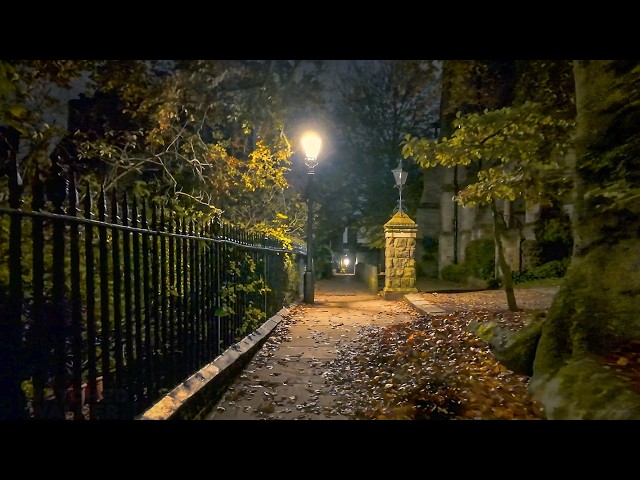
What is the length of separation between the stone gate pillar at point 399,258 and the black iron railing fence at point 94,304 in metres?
8.09

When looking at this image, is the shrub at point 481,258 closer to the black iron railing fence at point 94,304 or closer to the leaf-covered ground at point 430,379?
the leaf-covered ground at point 430,379

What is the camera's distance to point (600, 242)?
4.18m

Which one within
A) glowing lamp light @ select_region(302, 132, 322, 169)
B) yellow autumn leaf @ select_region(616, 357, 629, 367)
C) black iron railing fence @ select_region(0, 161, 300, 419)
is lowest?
yellow autumn leaf @ select_region(616, 357, 629, 367)

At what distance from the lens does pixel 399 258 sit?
13445 mm

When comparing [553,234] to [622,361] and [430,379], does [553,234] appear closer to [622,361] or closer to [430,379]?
[430,379]

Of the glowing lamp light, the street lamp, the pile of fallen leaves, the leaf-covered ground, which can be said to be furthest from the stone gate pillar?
the leaf-covered ground

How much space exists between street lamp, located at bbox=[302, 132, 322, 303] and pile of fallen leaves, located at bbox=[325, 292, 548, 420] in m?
4.56

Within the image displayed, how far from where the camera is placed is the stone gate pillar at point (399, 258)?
1338 cm

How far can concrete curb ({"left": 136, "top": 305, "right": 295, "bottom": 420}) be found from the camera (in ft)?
10.9

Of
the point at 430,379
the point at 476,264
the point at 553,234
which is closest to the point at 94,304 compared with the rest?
the point at 430,379

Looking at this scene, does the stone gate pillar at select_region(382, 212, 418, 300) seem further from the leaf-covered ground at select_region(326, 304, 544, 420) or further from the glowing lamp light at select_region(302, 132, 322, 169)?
the leaf-covered ground at select_region(326, 304, 544, 420)
